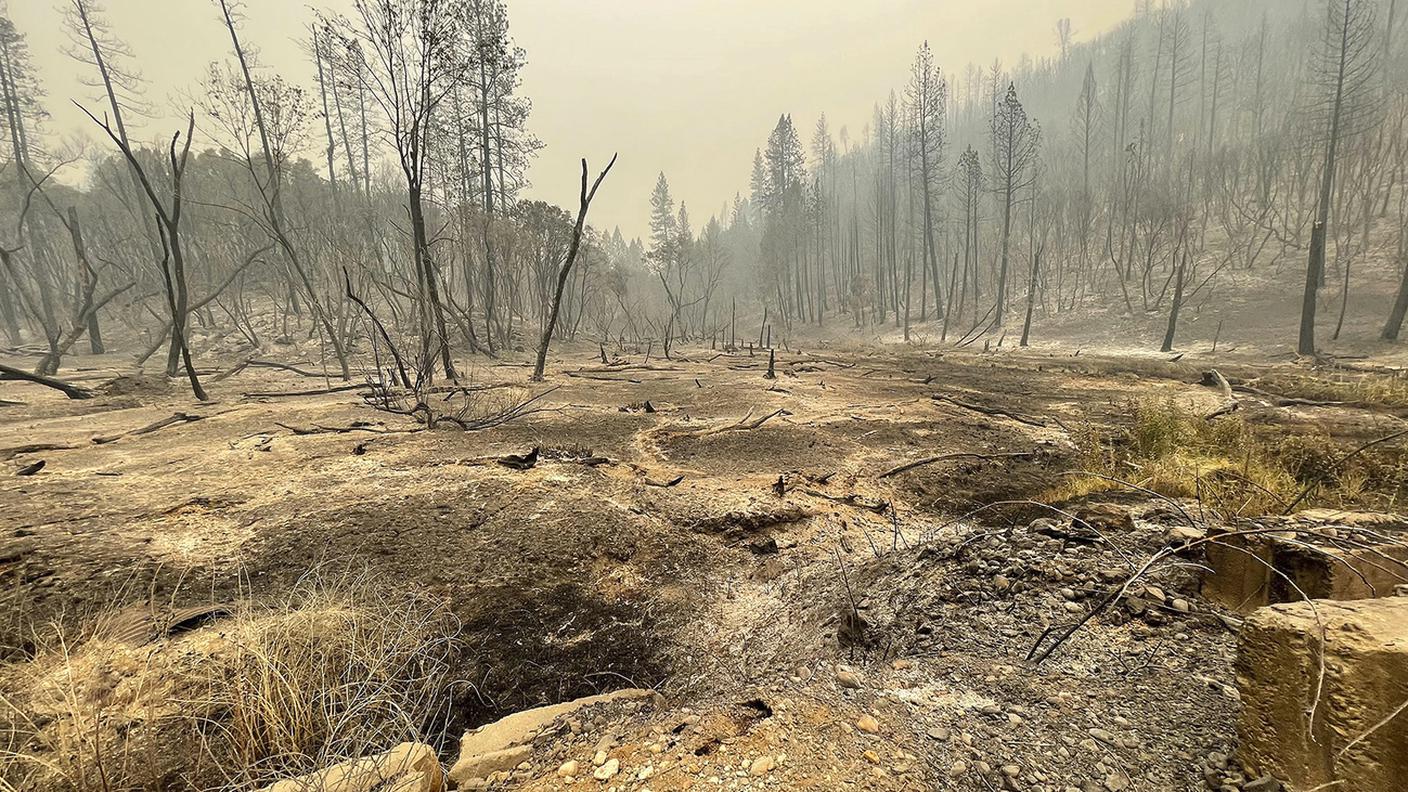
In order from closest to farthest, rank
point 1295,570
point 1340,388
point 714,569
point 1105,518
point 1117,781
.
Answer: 1. point 1117,781
2. point 1295,570
3. point 1105,518
4. point 714,569
5. point 1340,388

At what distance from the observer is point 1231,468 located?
12.3 feet

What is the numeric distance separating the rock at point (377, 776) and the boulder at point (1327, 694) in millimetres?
2499

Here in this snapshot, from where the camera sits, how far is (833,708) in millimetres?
1847

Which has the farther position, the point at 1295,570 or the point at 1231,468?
the point at 1231,468

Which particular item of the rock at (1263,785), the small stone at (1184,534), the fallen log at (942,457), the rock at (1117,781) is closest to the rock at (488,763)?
the rock at (1117,781)

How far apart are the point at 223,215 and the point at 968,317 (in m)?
44.8

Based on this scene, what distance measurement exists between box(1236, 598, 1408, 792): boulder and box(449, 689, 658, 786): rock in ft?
6.76

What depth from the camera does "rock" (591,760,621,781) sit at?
161 cm

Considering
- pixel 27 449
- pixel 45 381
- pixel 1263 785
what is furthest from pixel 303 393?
pixel 1263 785

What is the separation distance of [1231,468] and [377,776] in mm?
5720

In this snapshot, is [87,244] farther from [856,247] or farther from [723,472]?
[856,247]

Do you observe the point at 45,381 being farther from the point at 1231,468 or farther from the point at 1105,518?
the point at 1231,468

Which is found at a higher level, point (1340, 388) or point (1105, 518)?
point (1340, 388)

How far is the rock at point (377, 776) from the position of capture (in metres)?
1.52
